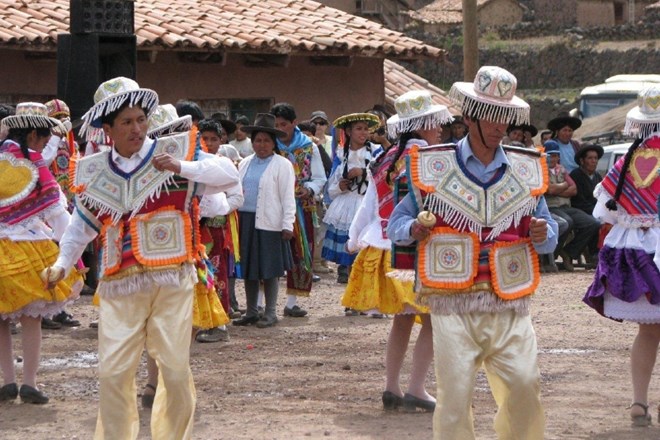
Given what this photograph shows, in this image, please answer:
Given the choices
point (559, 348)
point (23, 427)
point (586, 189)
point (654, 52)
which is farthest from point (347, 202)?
point (654, 52)

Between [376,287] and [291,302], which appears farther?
[291,302]

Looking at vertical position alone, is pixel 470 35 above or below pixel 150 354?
above

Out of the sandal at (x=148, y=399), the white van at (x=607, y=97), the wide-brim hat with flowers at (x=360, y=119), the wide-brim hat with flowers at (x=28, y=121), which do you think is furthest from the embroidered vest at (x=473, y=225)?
the white van at (x=607, y=97)

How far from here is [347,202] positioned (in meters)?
14.3

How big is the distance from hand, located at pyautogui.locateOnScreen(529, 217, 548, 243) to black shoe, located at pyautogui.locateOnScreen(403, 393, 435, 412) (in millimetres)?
2370

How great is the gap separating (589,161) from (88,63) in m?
8.58

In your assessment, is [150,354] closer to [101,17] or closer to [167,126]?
[167,126]

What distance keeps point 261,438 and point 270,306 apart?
15.3ft

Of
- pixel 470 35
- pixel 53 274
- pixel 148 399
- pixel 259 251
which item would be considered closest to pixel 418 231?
pixel 53 274

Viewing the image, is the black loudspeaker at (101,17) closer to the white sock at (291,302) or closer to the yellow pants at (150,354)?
the white sock at (291,302)

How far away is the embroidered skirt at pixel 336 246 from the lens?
1409cm

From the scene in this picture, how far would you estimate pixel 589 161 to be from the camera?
59.2 ft

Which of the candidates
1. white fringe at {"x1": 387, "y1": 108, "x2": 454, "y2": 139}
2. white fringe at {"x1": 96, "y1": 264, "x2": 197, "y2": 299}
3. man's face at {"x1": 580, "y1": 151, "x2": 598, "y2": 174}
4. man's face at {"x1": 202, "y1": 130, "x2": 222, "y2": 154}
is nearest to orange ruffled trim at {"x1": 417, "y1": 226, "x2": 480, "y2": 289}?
white fringe at {"x1": 96, "y1": 264, "x2": 197, "y2": 299}

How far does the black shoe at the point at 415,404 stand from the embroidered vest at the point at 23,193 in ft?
8.68
